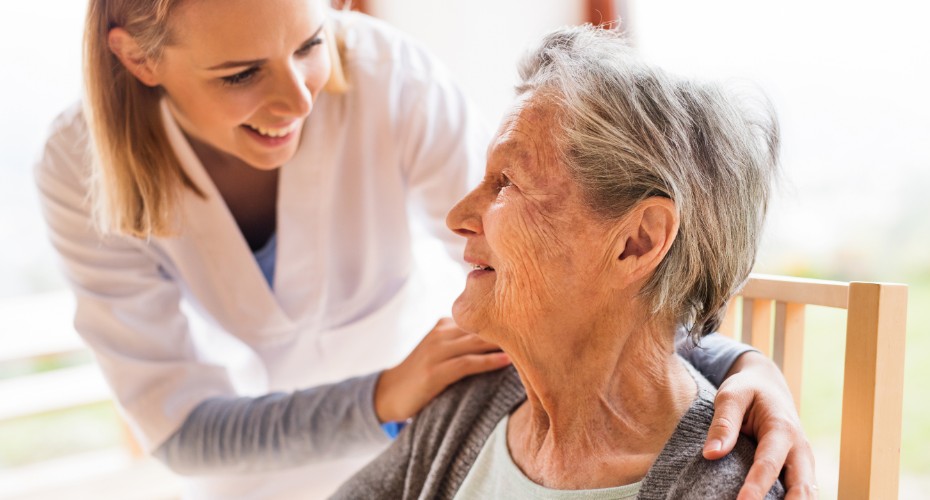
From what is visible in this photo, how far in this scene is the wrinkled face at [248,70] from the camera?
132 centimetres

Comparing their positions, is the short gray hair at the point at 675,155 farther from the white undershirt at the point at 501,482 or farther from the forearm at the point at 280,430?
the forearm at the point at 280,430

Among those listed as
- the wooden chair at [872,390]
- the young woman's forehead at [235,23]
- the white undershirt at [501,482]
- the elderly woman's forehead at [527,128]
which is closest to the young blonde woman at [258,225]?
the young woman's forehead at [235,23]

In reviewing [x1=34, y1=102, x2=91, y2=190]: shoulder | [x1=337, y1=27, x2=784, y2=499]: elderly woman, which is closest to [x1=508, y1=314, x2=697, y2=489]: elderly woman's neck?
[x1=337, y1=27, x2=784, y2=499]: elderly woman

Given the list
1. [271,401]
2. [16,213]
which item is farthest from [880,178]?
[16,213]

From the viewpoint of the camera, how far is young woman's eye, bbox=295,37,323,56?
143cm

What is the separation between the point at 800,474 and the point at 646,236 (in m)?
0.35

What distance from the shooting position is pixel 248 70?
1406 millimetres

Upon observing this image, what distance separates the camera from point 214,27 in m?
Result: 1.32

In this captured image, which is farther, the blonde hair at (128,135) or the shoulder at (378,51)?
the shoulder at (378,51)

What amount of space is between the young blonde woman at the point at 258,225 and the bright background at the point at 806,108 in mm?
397

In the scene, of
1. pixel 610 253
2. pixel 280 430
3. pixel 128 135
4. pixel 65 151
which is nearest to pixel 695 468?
pixel 610 253

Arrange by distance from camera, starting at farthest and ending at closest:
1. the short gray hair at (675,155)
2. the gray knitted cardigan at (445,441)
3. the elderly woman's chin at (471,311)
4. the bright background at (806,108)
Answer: the bright background at (806,108)
the gray knitted cardigan at (445,441)
the elderly woman's chin at (471,311)
the short gray hair at (675,155)

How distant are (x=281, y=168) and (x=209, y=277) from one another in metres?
0.27

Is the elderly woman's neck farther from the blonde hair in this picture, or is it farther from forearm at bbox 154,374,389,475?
the blonde hair
